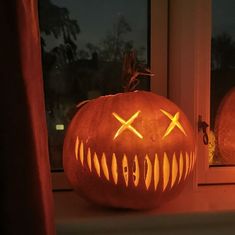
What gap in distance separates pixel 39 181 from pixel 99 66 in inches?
24.6

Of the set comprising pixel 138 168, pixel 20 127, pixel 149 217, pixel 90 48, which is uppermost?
pixel 90 48

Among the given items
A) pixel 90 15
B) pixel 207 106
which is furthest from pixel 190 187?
pixel 90 15

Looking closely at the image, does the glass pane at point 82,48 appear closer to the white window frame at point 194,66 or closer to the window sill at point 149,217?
the white window frame at point 194,66

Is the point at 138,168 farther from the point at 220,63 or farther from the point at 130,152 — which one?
the point at 220,63

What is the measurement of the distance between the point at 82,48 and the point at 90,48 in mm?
25

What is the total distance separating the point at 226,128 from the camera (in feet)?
3.46

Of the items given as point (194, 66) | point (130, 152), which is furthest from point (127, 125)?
point (194, 66)

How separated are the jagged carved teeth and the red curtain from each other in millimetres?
244

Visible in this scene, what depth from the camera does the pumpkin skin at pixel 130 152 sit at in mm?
774

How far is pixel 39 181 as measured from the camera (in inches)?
21.8

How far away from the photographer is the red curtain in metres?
0.53

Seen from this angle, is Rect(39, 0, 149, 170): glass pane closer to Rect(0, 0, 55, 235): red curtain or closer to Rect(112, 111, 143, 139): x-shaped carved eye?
Rect(112, 111, 143, 139): x-shaped carved eye

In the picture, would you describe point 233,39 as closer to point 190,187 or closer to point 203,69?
point 203,69

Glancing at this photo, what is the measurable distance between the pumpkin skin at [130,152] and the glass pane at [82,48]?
0.94 ft
